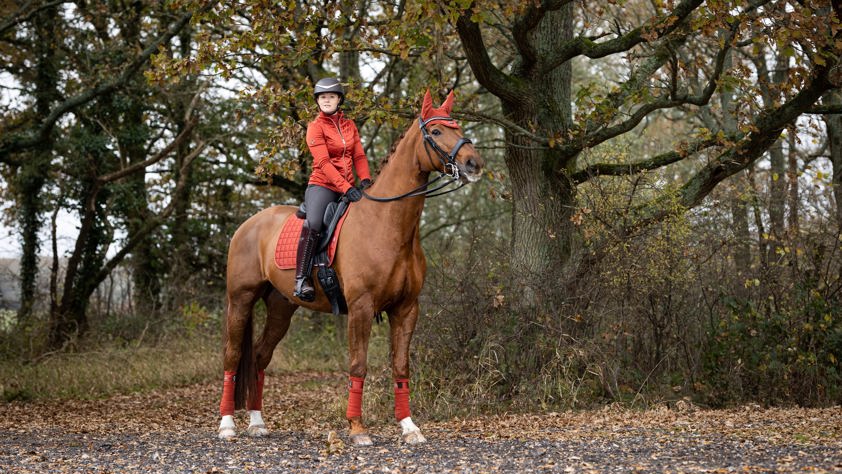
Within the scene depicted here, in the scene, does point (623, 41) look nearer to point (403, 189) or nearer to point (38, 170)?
point (403, 189)

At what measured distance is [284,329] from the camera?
902 cm

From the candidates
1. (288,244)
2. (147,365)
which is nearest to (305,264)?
(288,244)

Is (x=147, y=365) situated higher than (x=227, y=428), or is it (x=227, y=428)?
(x=147, y=365)

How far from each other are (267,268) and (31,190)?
10.2 m

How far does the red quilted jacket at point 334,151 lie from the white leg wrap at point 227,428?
2500 millimetres

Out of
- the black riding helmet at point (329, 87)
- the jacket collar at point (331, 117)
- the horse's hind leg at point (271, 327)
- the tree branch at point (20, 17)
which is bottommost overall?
the horse's hind leg at point (271, 327)

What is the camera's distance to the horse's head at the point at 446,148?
6.83 metres

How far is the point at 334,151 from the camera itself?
7988 mm

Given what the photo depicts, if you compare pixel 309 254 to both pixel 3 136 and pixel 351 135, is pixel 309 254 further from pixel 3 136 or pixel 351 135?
pixel 3 136

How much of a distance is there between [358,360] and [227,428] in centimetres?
181

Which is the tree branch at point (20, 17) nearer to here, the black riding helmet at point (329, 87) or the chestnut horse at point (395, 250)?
the black riding helmet at point (329, 87)

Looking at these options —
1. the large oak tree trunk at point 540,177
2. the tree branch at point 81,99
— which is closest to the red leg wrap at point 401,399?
the large oak tree trunk at point 540,177

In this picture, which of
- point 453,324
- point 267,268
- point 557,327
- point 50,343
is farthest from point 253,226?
point 50,343

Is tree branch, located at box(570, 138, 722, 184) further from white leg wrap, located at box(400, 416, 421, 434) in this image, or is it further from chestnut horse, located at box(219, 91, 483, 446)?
white leg wrap, located at box(400, 416, 421, 434)
